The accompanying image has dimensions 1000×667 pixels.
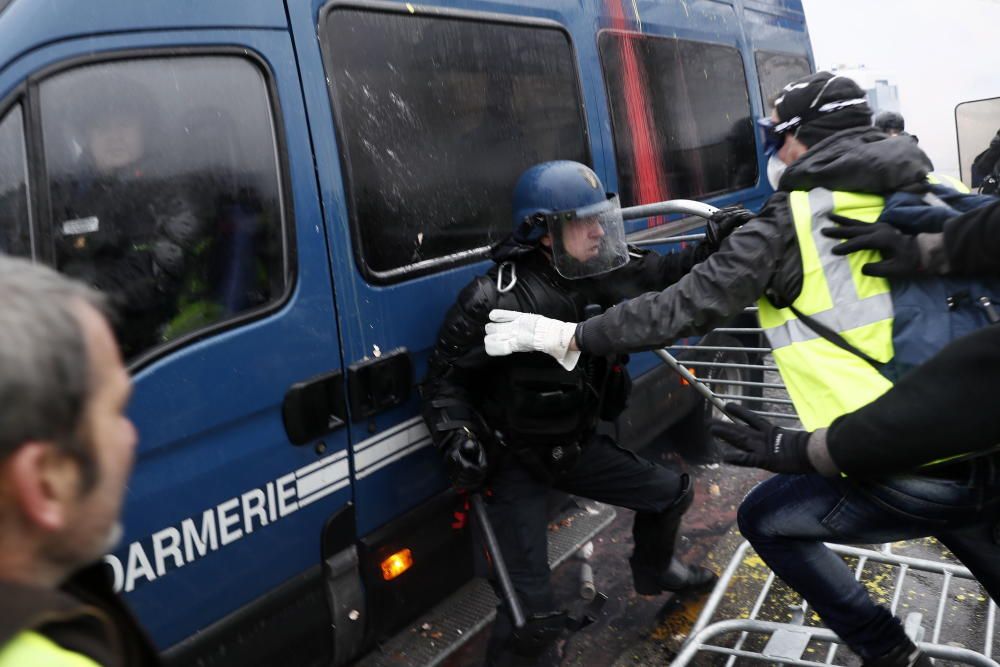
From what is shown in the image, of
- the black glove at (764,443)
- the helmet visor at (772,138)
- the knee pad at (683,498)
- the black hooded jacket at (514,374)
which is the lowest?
the knee pad at (683,498)

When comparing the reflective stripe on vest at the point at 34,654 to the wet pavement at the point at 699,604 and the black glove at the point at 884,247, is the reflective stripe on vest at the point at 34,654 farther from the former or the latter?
the wet pavement at the point at 699,604

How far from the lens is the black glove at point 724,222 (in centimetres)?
258

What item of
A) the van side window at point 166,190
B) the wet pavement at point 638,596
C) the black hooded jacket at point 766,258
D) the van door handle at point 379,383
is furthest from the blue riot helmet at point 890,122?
the van side window at point 166,190

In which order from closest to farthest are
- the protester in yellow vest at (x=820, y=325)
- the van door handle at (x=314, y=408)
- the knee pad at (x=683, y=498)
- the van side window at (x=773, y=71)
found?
the protester in yellow vest at (x=820, y=325)
the van door handle at (x=314, y=408)
the knee pad at (x=683, y=498)
the van side window at (x=773, y=71)

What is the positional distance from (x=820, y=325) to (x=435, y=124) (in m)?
1.40

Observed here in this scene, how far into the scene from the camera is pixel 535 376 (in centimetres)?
262

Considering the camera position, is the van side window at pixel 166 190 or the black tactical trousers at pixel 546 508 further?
the black tactical trousers at pixel 546 508

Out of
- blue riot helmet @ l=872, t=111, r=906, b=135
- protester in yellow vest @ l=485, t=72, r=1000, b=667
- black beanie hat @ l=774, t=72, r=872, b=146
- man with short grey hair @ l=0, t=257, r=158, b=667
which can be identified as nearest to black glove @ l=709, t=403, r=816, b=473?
protester in yellow vest @ l=485, t=72, r=1000, b=667

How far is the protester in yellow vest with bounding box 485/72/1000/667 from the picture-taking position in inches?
79.2

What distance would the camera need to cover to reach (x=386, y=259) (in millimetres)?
2576

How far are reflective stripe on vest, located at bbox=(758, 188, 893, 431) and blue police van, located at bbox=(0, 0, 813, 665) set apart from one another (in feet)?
3.88

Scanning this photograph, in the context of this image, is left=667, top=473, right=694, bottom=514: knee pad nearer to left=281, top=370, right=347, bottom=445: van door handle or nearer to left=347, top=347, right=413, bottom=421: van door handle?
left=347, top=347, right=413, bottom=421: van door handle

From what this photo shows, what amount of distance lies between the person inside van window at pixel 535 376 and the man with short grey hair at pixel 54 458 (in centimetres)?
162

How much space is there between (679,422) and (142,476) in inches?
143
